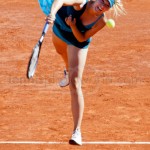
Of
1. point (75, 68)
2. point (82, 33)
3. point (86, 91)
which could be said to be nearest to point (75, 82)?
point (75, 68)

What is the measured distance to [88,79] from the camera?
1143 cm

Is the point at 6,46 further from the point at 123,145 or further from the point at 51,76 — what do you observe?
the point at 123,145

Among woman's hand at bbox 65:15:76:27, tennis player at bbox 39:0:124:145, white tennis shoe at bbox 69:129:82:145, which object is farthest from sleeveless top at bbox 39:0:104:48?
white tennis shoe at bbox 69:129:82:145

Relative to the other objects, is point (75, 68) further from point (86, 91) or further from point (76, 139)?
point (86, 91)

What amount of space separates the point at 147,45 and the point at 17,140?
611cm

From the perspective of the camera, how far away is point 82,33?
7.37 metres

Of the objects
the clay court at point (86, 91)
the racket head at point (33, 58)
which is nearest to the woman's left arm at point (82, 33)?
the racket head at point (33, 58)

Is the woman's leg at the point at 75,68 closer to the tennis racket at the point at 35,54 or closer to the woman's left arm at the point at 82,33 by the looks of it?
the woman's left arm at the point at 82,33

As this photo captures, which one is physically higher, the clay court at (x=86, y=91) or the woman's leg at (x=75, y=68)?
the woman's leg at (x=75, y=68)

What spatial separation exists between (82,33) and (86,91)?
3.51 metres

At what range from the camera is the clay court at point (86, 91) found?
29.0 feet

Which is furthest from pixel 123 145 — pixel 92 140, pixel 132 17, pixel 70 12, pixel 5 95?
pixel 132 17

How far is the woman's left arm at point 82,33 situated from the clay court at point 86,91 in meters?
1.83

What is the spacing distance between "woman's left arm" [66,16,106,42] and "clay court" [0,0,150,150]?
5.99ft
